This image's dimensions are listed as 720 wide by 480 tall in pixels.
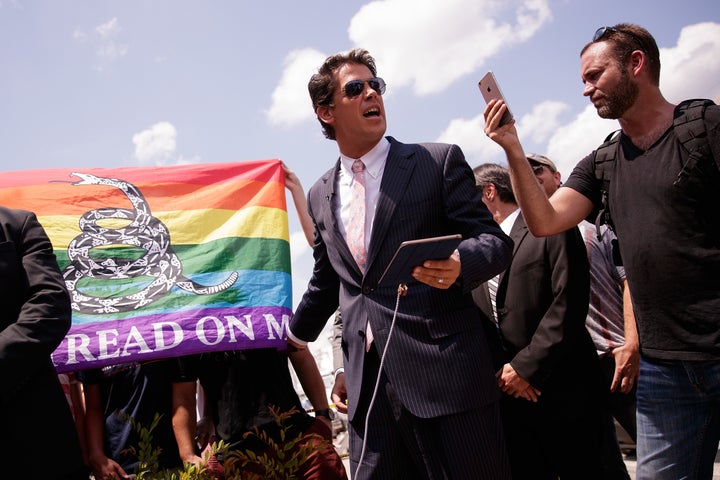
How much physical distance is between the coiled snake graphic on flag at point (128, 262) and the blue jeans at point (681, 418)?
9.47 ft

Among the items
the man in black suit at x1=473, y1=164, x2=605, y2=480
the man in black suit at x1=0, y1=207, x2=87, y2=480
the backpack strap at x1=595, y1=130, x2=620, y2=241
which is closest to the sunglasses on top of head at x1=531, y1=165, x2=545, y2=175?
the man in black suit at x1=473, y1=164, x2=605, y2=480

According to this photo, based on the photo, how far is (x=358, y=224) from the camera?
2.77 metres

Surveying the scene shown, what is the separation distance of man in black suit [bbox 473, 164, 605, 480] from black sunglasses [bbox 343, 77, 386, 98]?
1.23 metres

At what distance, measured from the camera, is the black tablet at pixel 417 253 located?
7.11 ft

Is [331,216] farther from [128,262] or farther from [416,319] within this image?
[128,262]

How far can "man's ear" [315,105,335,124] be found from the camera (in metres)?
3.22

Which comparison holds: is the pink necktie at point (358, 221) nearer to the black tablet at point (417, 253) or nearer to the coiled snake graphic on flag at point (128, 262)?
the black tablet at point (417, 253)

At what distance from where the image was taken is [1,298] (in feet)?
8.43

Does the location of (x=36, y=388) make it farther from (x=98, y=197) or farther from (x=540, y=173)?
(x=540, y=173)

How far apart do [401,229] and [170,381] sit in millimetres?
2191

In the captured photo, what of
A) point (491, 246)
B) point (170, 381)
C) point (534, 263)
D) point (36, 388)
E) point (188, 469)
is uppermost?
point (491, 246)

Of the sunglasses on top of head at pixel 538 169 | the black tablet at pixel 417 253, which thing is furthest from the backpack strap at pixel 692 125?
the sunglasses on top of head at pixel 538 169

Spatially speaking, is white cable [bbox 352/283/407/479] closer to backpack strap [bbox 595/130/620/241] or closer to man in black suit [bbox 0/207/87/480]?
backpack strap [bbox 595/130/620/241]

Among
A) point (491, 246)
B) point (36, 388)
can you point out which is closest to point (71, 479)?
point (36, 388)
